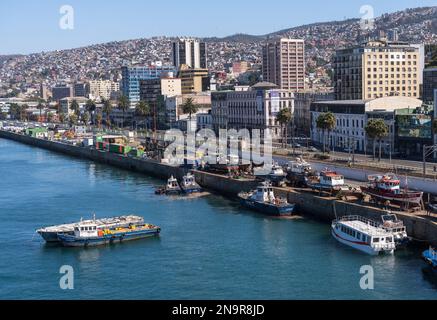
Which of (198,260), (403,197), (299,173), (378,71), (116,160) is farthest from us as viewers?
(378,71)

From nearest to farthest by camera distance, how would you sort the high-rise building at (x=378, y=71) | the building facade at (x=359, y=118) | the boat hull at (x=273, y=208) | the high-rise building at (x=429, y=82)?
1. the boat hull at (x=273, y=208)
2. the building facade at (x=359, y=118)
3. the high-rise building at (x=429, y=82)
4. the high-rise building at (x=378, y=71)

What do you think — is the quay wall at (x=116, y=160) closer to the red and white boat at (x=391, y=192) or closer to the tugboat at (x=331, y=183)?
the tugboat at (x=331, y=183)

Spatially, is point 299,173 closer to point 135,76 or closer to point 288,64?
point 288,64

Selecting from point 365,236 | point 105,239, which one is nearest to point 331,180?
point 365,236

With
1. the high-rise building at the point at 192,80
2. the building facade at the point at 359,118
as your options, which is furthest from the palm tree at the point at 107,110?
the building facade at the point at 359,118

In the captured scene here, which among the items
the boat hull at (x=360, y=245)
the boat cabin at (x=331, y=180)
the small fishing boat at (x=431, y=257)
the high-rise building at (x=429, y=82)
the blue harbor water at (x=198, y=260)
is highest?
the high-rise building at (x=429, y=82)

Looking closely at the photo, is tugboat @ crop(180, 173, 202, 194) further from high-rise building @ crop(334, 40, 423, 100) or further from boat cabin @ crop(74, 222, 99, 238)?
high-rise building @ crop(334, 40, 423, 100)
